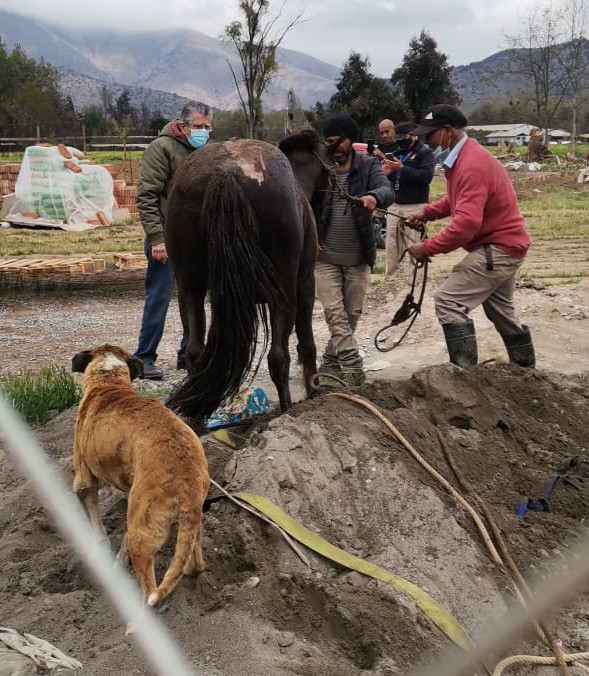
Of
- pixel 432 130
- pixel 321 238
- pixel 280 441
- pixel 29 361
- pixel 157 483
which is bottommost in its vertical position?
pixel 29 361

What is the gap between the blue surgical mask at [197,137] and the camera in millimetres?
6891

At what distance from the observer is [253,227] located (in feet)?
16.7

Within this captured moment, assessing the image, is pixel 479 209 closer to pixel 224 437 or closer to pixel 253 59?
pixel 224 437

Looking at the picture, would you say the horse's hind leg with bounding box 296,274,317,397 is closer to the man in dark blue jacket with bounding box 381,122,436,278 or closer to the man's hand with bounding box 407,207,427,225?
the man's hand with bounding box 407,207,427,225

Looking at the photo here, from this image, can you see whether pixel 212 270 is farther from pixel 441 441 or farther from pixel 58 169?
pixel 58 169

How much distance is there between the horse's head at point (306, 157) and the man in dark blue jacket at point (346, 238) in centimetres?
18

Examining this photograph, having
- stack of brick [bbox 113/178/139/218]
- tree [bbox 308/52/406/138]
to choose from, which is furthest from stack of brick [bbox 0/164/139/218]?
tree [bbox 308/52/406/138]

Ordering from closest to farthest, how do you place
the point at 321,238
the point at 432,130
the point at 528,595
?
the point at 528,595 → the point at 432,130 → the point at 321,238

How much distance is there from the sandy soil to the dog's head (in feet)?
2.52

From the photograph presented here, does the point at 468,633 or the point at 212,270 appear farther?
the point at 212,270

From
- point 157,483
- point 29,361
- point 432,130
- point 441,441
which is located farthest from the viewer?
point 29,361

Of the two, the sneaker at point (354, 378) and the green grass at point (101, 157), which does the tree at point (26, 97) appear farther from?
the sneaker at point (354, 378)

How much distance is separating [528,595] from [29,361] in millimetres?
6341

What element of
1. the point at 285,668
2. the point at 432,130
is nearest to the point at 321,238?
the point at 432,130
